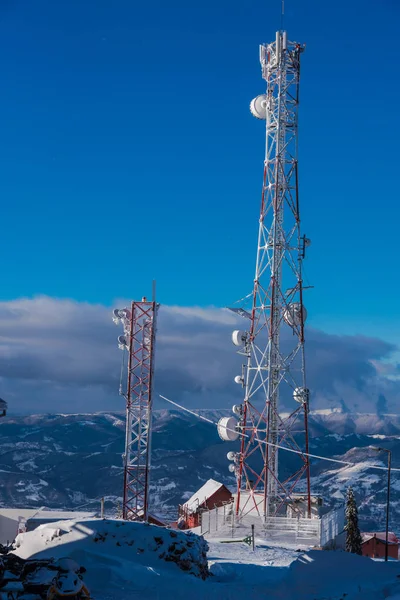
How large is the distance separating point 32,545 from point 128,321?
684 inches

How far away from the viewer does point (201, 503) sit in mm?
66688

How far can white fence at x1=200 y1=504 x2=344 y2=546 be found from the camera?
33800 millimetres

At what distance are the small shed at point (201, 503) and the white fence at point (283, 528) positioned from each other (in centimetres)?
2429

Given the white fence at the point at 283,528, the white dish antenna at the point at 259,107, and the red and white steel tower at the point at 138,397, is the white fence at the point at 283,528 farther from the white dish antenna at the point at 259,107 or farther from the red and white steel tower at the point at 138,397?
the white dish antenna at the point at 259,107

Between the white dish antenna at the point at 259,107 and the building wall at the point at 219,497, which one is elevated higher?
the white dish antenna at the point at 259,107

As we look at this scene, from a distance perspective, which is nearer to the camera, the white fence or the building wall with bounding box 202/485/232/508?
the white fence

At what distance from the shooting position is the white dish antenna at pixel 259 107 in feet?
137

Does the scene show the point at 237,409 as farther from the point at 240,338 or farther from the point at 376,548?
the point at 376,548

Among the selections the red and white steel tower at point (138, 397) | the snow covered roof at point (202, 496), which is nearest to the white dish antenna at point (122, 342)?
the red and white steel tower at point (138, 397)

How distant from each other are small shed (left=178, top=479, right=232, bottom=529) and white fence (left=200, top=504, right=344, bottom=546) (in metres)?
24.3

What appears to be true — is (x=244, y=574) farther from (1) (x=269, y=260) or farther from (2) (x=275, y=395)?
(1) (x=269, y=260)

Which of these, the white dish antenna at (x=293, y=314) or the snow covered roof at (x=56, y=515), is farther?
the snow covered roof at (x=56, y=515)

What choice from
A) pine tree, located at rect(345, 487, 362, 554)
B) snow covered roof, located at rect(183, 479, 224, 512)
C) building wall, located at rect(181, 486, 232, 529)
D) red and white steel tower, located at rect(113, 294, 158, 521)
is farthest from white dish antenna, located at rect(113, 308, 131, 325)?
snow covered roof, located at rect(183, 479, 224, 512)

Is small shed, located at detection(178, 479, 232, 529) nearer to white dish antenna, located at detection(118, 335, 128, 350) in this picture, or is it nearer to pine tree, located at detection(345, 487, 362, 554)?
pine tree, located at detection(345, 487, 362, 554)
